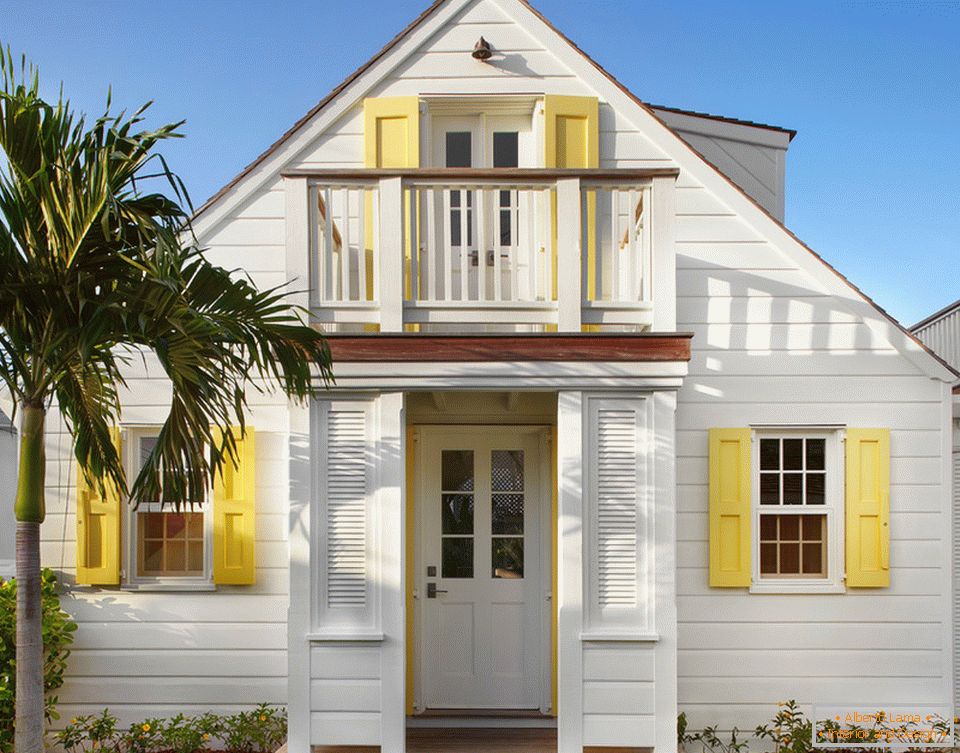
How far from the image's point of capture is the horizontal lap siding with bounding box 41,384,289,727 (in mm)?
6457

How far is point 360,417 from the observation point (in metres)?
5.55

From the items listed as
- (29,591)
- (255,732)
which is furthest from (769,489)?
(29,591)

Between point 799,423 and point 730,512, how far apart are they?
89cm

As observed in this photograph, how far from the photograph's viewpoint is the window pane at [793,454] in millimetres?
6582

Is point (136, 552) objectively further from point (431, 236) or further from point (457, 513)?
point (431, 236)

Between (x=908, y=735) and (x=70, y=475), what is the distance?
6.84 m

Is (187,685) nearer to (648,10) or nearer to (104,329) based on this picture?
(104,329)

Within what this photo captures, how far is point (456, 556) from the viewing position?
686 cm

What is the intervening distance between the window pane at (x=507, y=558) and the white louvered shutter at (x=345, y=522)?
64.3 inches

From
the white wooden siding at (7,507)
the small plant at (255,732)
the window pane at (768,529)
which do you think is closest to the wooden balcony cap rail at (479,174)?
the window pane at (768,529)

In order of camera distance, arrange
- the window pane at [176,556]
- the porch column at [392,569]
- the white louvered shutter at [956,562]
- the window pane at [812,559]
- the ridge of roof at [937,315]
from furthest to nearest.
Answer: the ridge of roof at [937,315] → the white louvered shutter at [956,562] → the window pane at [176,556] → the window pane at [812,559] → the porch column at [392,569]

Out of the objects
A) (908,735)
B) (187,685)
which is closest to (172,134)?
(187,685)

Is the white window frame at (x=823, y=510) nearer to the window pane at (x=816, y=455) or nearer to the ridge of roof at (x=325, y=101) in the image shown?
the window pane at (x=816, y=455)

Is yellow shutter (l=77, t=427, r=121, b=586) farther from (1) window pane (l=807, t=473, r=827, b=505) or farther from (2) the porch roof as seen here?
(1) window pane (l=807, t=473, r=827, b=505)
